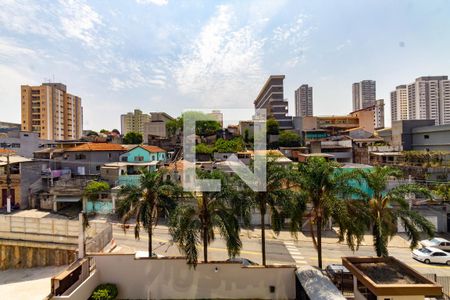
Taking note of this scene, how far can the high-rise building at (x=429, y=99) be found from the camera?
8782cm

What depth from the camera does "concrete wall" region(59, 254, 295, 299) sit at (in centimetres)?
1303

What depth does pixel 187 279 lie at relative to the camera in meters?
13.2

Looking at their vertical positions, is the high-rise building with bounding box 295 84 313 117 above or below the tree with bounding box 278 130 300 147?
above

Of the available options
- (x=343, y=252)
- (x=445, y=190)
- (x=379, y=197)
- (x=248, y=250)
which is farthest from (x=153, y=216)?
(x=445, y=190)

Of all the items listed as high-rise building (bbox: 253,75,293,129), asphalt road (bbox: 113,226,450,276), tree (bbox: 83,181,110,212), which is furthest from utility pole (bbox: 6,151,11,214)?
high-rise building (bbox: 253,75,293,129)

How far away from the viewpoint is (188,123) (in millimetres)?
17828

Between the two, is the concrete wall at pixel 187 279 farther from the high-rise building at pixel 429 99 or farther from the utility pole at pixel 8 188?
the high-rise building at pixel 429 99

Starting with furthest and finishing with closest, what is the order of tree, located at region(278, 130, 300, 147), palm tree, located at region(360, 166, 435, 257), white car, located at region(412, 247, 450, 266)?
tree, located at region(278, 130, 300, 147), white car, located at region(412, 247, 450, 266), palm tree, located at region(360, 166, 435, 257)

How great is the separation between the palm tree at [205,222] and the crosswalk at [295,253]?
697cm

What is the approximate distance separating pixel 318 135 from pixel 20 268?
5252 centimetres

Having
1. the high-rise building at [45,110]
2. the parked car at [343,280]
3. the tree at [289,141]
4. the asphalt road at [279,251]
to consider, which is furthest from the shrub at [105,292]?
the high-rise building at [45,110]

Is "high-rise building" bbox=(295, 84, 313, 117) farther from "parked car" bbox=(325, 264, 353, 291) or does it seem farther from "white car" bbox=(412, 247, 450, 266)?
"parked car" bbox=(325, 264, 353, 291)

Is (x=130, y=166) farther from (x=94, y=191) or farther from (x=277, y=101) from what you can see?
(x=277, y=101)

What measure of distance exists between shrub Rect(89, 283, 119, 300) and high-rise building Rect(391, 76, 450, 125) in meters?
101
